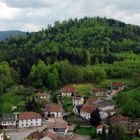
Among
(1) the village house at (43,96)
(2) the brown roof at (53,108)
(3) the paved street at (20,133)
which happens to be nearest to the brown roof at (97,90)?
(1) the village house at (43,96)

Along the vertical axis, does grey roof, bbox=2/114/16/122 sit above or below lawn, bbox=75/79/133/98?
below

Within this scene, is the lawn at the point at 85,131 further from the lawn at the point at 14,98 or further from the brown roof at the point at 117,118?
the lawn at the point at 14,98

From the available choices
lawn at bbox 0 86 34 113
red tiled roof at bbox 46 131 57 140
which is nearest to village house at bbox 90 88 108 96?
lawn at bbox 0 86 34 113

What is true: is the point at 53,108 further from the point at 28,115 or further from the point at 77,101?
the point at 28,115

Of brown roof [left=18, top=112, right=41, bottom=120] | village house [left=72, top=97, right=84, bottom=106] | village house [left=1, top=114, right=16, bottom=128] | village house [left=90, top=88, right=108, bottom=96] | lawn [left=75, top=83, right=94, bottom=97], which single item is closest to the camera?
village house [left=1, top=114, right=16, bottom=128]

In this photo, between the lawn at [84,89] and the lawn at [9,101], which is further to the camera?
the lawn at [84,89]

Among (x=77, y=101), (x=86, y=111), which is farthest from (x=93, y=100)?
(x=86, y=111)

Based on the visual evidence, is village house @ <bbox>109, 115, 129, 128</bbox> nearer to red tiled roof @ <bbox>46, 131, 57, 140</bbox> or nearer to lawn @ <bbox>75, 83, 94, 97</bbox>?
red tiled roof @ <bbox>46, 131, 57, 140</bbox>
